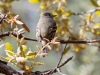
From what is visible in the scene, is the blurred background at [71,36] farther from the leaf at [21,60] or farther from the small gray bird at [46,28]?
the leaf at [21,60]

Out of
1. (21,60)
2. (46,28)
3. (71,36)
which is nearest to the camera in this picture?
(21,60)

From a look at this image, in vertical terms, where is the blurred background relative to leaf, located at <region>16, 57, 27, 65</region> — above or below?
below

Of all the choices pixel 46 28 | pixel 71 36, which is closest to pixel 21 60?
pixel 71 36

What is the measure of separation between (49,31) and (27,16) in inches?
318

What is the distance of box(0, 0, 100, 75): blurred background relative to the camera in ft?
7.12

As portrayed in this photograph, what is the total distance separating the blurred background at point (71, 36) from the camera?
7.12 ft

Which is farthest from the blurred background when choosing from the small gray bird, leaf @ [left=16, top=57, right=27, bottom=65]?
leaf @ [left=16, top=57, right=27, bottom=65]

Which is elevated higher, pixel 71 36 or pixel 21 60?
pixel 21 60

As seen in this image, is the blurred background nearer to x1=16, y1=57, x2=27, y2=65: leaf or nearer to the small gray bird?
the small gray bird

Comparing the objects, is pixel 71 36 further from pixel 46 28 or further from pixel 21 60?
pixel 21 60

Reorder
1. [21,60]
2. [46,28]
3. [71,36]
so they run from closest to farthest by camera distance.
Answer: [21,60] < [71,36] < [46,28]

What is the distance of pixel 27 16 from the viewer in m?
10.7

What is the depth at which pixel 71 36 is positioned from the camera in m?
2.07

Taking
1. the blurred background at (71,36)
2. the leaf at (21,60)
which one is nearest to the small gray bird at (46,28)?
the blurred background at (71,36)
